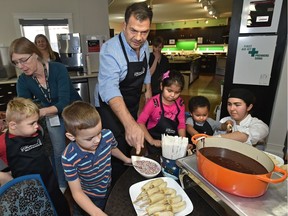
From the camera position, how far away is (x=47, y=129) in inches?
67.9

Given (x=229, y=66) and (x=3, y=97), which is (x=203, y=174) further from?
(x=3, y=97)

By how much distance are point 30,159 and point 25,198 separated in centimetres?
43

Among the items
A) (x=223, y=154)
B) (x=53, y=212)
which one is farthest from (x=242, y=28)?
(x=53, y=212)

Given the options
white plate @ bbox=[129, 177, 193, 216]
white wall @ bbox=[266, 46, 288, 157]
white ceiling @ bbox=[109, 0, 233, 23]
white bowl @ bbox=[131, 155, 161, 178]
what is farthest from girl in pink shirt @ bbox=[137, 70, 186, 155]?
white ceiling @ bbox=[109, 0, 233, 23]

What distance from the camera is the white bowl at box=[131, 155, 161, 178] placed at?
3.13ft

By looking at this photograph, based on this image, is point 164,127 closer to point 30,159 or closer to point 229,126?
point 229,126

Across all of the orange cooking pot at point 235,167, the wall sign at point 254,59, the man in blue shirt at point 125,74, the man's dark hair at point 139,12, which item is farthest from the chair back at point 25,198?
the wall sign at point 254,59

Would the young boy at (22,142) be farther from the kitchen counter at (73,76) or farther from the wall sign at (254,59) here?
the kitchen counter at (73,76)

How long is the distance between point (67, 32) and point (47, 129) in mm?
3344

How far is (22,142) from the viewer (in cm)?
123

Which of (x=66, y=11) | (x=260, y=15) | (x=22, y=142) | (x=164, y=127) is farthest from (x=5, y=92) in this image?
(x=260, y=15)

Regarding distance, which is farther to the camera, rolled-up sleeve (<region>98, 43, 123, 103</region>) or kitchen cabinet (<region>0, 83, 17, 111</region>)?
kitchen cabinet (<region>0, 83, 17, 111</region>)

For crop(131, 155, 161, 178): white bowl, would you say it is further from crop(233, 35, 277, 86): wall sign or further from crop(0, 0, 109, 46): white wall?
crop(0, 0, 109, 46): white wall

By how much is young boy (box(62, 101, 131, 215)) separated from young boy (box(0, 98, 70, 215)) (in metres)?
0.40
